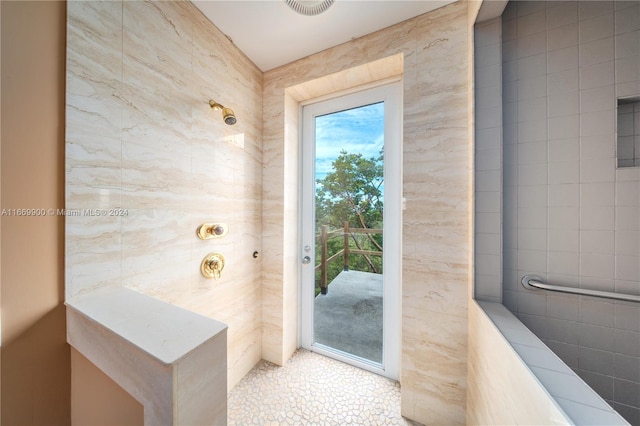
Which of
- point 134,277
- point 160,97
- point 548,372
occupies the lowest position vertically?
point 548,372

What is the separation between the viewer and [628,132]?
90cm

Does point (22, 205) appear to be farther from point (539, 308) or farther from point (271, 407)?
point (539, 308)

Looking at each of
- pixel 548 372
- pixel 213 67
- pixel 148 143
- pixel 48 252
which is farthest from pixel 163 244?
pixel 548 372

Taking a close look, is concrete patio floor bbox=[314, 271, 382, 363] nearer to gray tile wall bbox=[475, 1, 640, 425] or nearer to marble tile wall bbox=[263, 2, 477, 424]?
marble tile wall bbox=[263, 2, 477, 424]


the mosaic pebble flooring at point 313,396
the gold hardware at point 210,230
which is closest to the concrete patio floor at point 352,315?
the mosaic pebble flooring at point 313,396

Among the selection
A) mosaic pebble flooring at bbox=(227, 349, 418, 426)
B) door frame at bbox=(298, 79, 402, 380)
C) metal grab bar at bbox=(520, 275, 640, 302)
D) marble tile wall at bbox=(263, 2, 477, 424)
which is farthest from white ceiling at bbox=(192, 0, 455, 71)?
mosaic pebble flooring at bbox=(227, 349, 418, 426)

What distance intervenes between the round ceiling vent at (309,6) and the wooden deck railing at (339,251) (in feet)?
4.00

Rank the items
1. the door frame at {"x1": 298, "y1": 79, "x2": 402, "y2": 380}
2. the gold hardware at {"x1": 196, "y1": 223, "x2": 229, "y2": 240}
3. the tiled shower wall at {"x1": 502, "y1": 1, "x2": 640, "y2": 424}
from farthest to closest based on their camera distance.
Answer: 1. the door frame at {"x1": 298, "y1": 79, "x2": 402, "y2": 380}
2. the gold hardware at {"x1": 196, "y1": 223, "x2": 229, "y2": 240}
3. the tiled shower wall at {"x1": 502, "y1": 1, "x2": 640, "y2": 424}

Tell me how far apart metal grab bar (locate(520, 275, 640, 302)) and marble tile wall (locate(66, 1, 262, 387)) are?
158 cm

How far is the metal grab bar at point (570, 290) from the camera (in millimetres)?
848

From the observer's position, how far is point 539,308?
3.30ft

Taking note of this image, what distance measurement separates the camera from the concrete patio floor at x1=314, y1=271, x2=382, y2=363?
58.1 inches

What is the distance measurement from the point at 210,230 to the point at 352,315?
3.77 ft

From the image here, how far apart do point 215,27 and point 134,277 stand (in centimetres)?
142
